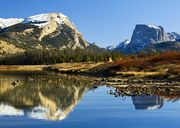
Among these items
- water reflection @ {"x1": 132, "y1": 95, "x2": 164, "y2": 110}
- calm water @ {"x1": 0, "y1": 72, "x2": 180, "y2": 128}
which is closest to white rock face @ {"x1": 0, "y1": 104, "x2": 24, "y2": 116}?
calm water @ {"x1": 0, "y1": 72, "x2": 180, "y2": 128}

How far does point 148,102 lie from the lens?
174 ft

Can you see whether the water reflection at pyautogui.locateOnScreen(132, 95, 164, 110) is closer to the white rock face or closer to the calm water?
the calm water

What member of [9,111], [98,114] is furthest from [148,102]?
[9,111]

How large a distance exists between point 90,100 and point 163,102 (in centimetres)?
1190

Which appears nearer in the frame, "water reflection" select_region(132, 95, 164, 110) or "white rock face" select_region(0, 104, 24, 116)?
"white rock face" select_region(0, 104, 24, 116)

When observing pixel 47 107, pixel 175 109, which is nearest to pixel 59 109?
pixel 47 107

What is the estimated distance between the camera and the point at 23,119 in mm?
39125

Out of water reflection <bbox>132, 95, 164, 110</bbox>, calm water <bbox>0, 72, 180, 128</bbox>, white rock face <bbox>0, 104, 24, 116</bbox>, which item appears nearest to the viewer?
calm water <bbox>0, 72, 180, 128</bbox>

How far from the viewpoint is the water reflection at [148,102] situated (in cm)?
4964

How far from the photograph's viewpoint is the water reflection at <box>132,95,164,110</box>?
163 feet

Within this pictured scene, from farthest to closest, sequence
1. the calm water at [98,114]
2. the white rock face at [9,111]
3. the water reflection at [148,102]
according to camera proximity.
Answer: the water reflection at [148,102] → the white rock face at [9,111] → the calm water at [98,114]

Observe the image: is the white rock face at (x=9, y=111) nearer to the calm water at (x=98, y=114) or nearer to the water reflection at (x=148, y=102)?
the calm water at (x=98, y=114)

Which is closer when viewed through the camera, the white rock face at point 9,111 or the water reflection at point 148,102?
the white rock face at point 9,111

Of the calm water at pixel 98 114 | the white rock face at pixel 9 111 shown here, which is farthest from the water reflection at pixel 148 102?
the white rock face at pixel 9 111
